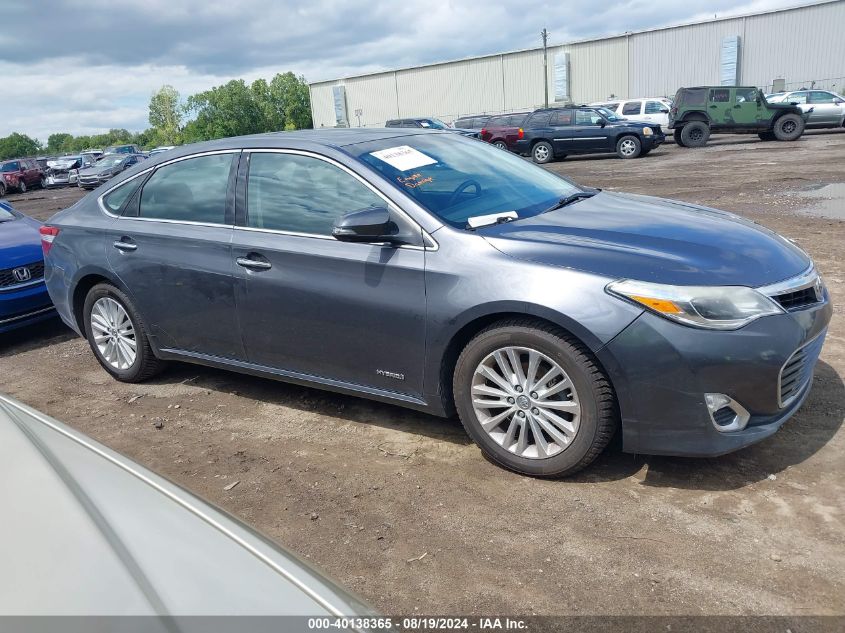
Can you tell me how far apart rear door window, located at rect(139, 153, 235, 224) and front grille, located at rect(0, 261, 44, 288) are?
8.06ft

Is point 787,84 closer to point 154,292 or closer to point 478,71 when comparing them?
point 478,71

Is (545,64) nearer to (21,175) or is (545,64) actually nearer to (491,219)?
(21,175)

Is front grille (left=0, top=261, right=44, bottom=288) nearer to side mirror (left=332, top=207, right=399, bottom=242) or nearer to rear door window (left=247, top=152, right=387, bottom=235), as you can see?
rear door window (left=247, top=152, right=387, bottom=235)

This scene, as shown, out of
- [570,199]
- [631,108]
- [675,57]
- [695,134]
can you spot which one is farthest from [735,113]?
[675,57]

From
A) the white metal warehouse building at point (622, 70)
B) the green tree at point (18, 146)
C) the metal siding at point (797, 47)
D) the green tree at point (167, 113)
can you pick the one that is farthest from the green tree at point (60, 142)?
the metal siding at point (797, 47)

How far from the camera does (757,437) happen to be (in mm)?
3084

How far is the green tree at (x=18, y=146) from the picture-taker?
128 m

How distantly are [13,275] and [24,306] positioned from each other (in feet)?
0.95

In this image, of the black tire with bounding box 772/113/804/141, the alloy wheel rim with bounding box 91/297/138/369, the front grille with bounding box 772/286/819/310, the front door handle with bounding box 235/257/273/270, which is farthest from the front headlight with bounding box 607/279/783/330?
the black tire with bounding box 772/113/804/141

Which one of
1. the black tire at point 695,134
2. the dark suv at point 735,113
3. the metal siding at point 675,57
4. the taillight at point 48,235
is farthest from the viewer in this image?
the metal siding at point 675,57

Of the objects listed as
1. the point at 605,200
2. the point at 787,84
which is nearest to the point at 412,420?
the point at 605,200

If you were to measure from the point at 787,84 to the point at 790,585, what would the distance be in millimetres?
47597

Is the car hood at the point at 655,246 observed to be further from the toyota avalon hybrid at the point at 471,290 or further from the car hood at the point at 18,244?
the car hood at the point at 18,244

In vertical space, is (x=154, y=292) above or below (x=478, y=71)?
below
